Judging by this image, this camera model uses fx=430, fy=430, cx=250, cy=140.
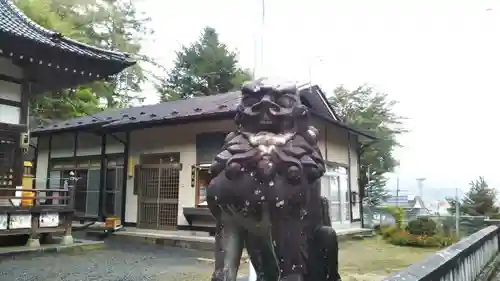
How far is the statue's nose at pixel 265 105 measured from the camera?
7.91 ft

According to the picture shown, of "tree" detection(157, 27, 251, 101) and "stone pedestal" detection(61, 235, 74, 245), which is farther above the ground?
"tree" detection(157, 27, 251, 101)

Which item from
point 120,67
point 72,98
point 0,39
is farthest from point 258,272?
point 72,98

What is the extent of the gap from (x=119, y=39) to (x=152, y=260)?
647 inches

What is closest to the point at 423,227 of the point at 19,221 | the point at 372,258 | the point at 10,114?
the point at 372,258

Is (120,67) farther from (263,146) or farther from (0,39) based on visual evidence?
(263,146)

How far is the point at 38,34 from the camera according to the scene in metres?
9.23

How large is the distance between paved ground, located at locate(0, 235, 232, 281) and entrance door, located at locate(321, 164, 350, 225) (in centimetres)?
540

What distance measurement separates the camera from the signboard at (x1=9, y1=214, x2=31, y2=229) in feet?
28.7

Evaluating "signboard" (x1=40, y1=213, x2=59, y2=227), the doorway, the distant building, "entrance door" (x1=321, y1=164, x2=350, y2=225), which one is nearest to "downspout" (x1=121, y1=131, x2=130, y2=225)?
the doorway

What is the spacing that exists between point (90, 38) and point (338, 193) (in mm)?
14318

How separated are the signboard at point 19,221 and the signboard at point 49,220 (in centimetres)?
31

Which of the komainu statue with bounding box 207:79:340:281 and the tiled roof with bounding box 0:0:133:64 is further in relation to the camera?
the tiled roof with bounding box 0:0:133:64

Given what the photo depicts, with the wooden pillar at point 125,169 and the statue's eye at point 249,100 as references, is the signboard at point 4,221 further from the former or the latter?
the statue's eye at point 249,100

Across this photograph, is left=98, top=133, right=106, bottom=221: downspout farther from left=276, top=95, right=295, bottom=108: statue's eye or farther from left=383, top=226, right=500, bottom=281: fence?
left=276, top=95, right=295, bottom=108: statue's eye
